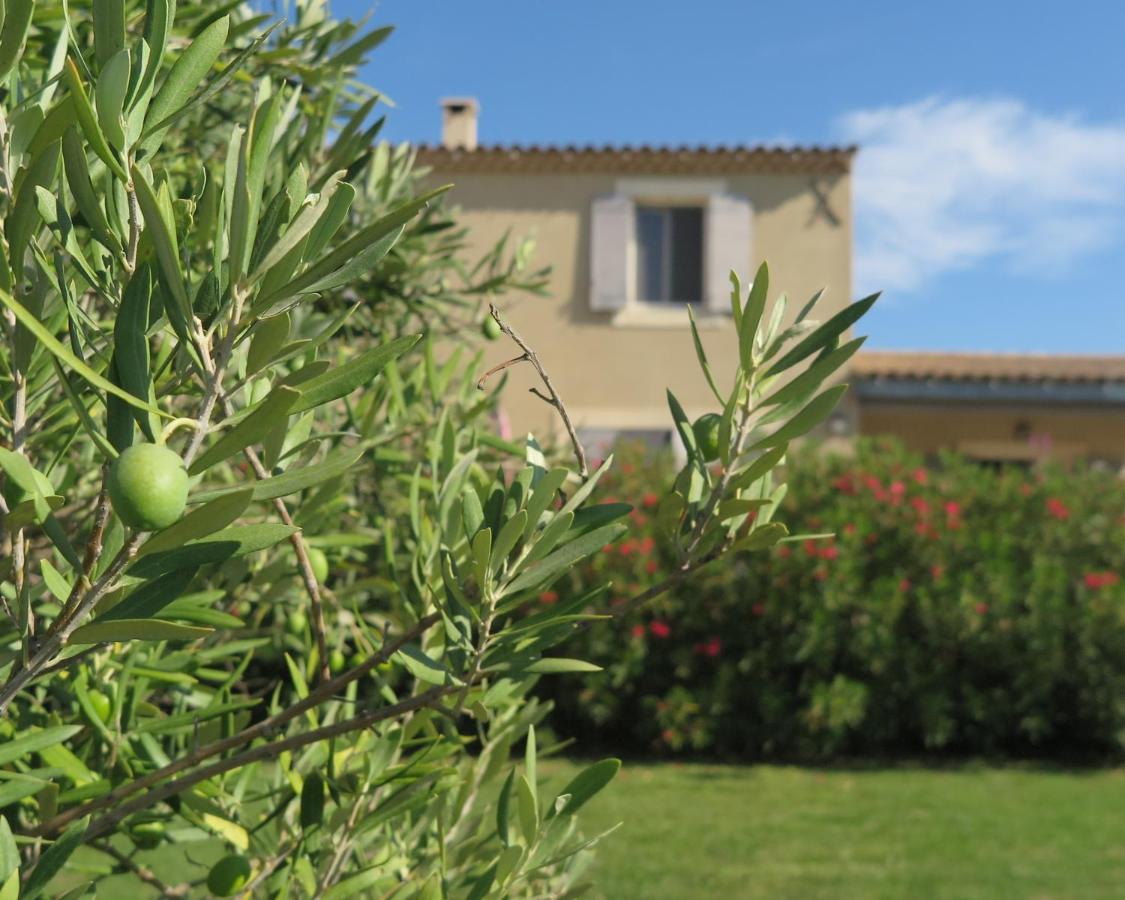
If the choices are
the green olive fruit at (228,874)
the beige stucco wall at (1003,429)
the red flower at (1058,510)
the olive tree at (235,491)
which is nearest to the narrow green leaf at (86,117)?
the olive tree at (235,491)

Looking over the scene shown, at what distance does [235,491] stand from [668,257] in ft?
43.9

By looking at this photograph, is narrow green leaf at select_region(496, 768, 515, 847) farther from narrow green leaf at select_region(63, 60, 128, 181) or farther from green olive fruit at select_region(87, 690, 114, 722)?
narrow green leaf at select_region(63, 60, 128, 181)

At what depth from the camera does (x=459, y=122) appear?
561 inches

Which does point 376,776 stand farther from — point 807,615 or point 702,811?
point 807,615

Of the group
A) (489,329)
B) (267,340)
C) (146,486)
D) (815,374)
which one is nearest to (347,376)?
(267,340)

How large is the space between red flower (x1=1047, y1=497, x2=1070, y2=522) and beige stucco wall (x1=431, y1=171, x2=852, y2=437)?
199 inches

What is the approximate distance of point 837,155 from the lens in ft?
43.4

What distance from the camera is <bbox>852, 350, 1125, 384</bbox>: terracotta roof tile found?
1340cm

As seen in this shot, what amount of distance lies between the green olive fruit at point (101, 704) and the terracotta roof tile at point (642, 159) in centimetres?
1200

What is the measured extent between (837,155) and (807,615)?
6380 mm

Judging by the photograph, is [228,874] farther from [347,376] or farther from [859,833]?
[859,833]

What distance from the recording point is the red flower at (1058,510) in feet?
28.1

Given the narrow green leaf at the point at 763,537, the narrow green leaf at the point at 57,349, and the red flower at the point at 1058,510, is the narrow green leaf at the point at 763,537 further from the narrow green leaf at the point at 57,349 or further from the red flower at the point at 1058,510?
the red flower at the point at 1058,510

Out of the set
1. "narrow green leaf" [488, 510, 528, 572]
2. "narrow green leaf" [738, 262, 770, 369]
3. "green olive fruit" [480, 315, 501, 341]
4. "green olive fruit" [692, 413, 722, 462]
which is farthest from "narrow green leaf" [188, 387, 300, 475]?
"green olive fruit" [480, 315, 501, 341]
